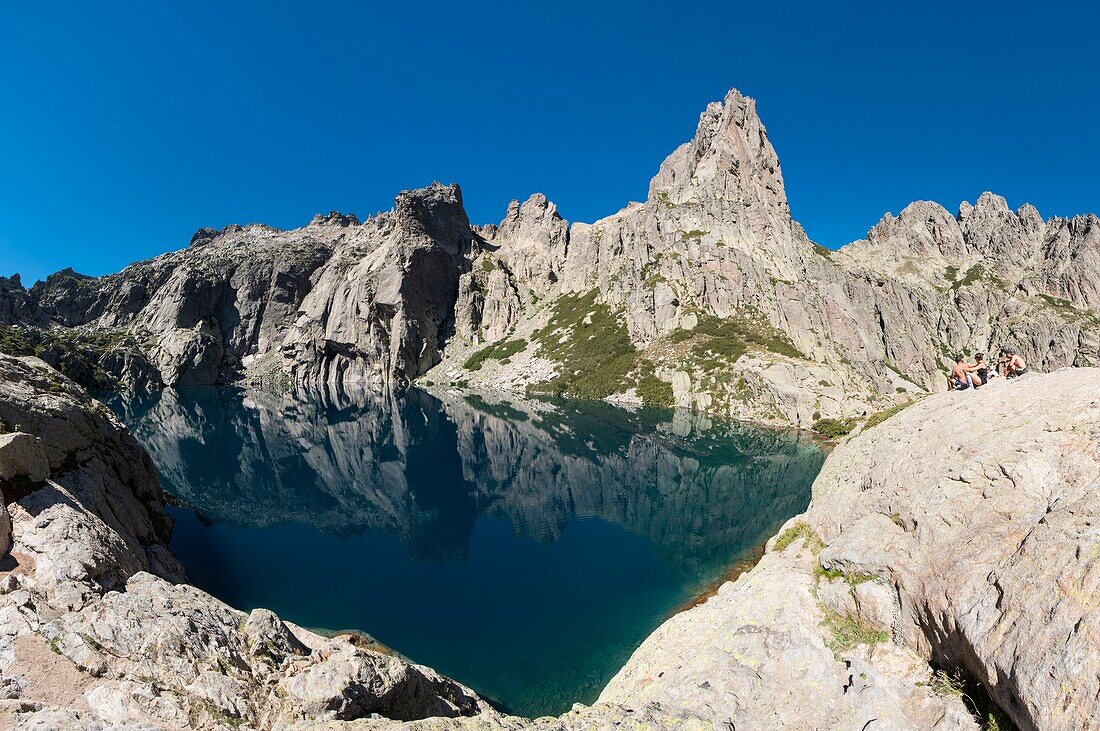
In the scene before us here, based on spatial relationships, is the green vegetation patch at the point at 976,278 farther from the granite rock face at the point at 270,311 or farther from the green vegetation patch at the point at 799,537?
the green vegetation patch at the point at 799,537

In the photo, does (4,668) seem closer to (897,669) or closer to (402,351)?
(897,669)

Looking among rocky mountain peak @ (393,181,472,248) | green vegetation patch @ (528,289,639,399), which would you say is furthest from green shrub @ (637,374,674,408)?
rocky mountain peak @ (393,181,472,248)

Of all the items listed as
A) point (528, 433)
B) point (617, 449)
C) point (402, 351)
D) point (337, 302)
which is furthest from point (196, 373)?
point (617, 449)

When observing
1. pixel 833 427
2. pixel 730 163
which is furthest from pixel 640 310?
pixel 833 427

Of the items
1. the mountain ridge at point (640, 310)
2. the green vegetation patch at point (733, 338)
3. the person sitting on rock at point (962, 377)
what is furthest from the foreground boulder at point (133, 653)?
the green vegetation patch at point (733, 338)

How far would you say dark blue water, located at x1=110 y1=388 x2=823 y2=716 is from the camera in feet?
73.2

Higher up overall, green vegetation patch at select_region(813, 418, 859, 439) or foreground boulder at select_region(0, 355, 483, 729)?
foreground boulder at select_region(0, 355, 483, 729)

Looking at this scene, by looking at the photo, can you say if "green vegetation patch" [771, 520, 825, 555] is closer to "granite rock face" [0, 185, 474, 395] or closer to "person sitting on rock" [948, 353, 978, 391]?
"person sitting on rock" [948, 353, 978, 391]

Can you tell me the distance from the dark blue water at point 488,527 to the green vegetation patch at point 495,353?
72.0 metres

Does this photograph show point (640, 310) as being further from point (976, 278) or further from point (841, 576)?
point (976, 278)

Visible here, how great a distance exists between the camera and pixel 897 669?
886cm

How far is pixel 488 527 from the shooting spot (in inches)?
1464

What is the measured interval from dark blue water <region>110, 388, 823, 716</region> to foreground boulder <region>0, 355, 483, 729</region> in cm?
882

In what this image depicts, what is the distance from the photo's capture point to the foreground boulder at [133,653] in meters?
7.72
